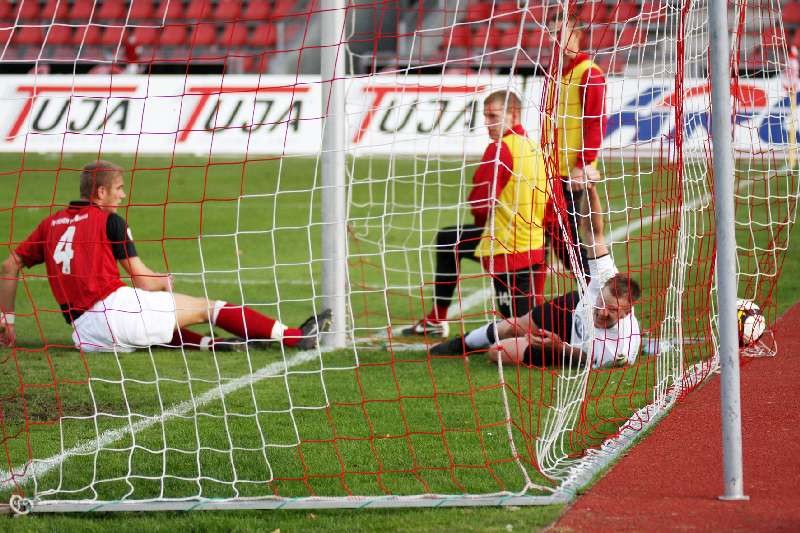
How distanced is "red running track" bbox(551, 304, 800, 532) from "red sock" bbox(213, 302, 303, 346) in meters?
2.64

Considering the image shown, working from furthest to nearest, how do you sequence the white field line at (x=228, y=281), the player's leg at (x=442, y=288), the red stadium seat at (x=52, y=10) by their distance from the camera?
the red stadium seat at (x=52, y=10) → the white field line at (x=228, y=281) → the player's leg at (x=442, y=288)

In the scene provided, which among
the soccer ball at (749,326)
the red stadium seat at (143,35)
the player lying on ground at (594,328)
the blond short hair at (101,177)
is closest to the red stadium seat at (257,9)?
the red stadium seat at (143,35)

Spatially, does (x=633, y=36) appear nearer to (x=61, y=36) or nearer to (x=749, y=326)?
(x=749, y=326)

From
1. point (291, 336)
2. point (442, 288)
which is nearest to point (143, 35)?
point (442, 288)

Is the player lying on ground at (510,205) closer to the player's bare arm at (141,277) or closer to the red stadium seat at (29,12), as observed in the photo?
the player's bare arm at (141,277)

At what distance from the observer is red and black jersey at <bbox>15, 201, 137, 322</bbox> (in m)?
6.94

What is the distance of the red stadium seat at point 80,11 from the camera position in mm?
24484

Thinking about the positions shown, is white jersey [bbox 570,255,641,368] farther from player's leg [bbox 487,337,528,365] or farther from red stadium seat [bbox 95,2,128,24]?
red stadium seat [bbox 95,2,128,24]

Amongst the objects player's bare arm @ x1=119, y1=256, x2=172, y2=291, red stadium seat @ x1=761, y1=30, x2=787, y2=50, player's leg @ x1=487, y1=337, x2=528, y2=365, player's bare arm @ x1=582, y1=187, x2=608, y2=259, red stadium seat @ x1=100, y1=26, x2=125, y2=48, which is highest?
red stadium seat @ x1=100, y1=26, x2=125, y2=48

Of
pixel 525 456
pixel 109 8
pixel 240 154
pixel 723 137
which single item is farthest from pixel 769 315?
pixel 109 8

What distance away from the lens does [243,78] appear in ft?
61.6

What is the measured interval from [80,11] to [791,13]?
588 inches

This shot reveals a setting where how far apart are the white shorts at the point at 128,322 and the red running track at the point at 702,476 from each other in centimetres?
328

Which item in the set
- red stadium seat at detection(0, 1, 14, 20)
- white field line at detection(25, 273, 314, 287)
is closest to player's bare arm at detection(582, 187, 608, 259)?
white field line at detection(25, 273, 314, 287)
